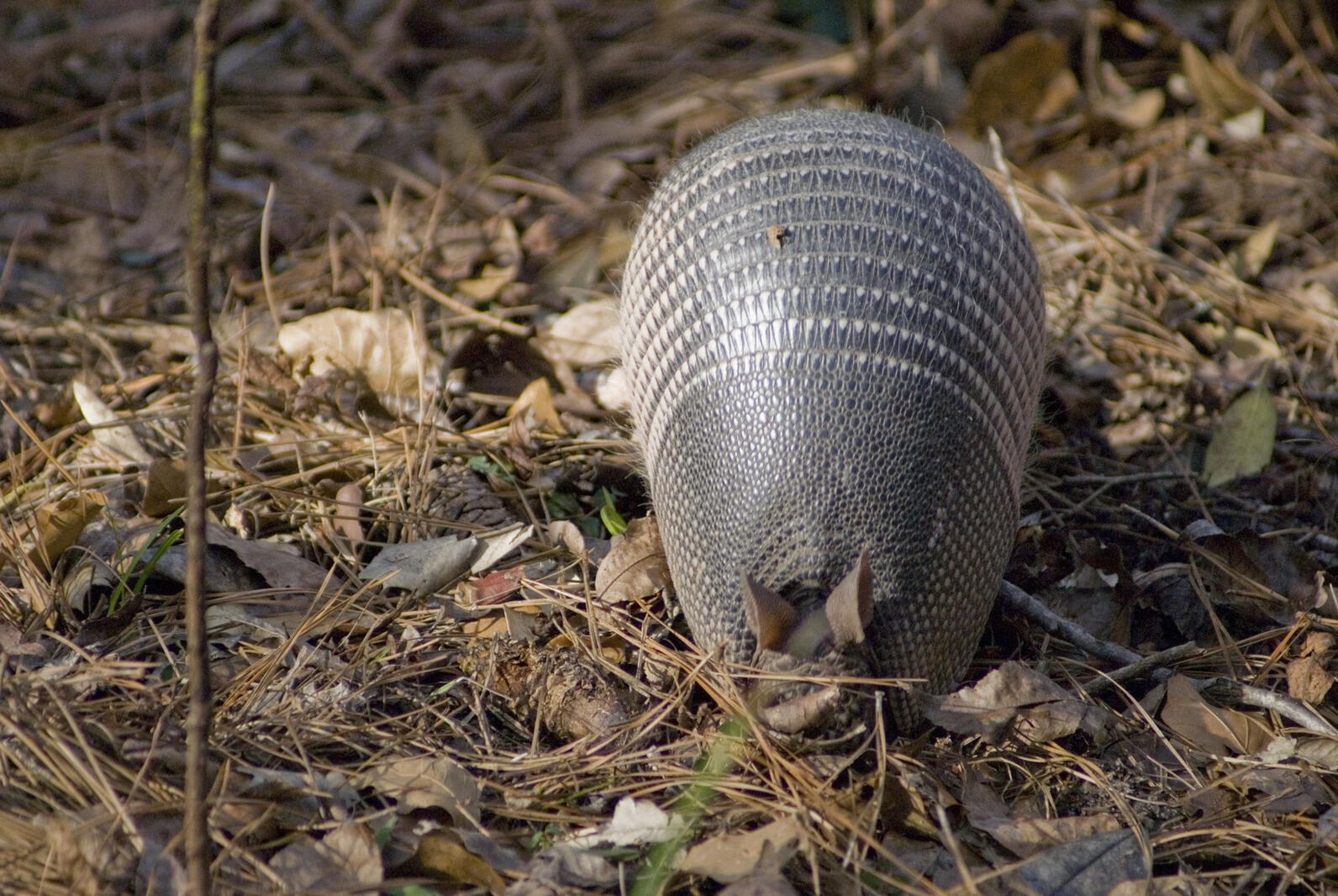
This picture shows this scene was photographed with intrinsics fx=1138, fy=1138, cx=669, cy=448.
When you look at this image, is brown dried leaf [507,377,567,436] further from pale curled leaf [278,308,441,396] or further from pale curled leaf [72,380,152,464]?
pale curled leaf [72,380,152,464]

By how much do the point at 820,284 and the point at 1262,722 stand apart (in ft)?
6.61

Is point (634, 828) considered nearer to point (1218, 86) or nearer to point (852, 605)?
point (852, 605)

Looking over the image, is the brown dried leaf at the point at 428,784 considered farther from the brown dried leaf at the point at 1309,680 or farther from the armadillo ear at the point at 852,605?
the brown dried leaf at the point at 1309,680

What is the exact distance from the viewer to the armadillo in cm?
328

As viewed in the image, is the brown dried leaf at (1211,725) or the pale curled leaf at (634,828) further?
the brown dried leaf at (1211,725)

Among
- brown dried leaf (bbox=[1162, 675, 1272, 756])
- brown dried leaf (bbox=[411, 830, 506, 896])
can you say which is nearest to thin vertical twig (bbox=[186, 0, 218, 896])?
brown dried leaf (bbox=[411, 830, 506, 896])

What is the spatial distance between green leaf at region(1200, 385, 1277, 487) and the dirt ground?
0.02 meters

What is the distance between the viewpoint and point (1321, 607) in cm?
409

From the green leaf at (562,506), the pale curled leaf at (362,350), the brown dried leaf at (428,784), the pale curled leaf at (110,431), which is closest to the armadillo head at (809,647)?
the brown dried leaf at (428,784)

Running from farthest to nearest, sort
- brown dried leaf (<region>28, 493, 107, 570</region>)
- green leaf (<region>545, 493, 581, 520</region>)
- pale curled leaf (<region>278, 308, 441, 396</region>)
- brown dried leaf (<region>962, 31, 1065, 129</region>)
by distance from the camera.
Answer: brown dried leaf (<region>962, 31, 1065, 129</region>), pale curled leaf (<region>278, 308, 441, 396</region>), green leaf (<region>545, 493, 581, 520</region>), brown dried leaf (<region>28, 493, 107, 570</region>)

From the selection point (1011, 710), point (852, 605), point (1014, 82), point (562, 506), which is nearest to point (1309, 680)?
point (1011, 710)

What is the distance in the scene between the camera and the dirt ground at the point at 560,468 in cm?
305

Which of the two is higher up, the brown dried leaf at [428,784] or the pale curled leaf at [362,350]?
the pale curled leaf at [362,350]

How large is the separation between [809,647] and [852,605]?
0.59 feet
